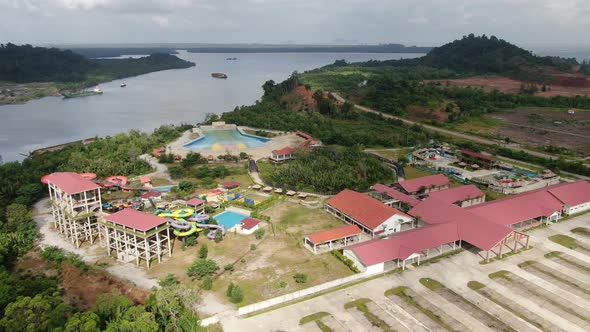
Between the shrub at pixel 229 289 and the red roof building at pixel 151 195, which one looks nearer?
the shrub at pixel 229 289

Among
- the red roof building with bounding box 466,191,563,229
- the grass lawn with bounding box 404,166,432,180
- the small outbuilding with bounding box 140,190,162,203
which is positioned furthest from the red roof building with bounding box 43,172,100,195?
the grass lawn with bounding box 404,166,432,180

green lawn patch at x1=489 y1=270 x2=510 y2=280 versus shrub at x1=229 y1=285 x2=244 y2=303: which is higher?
shrub at x1=229 y1=285 x2=244 y2=303

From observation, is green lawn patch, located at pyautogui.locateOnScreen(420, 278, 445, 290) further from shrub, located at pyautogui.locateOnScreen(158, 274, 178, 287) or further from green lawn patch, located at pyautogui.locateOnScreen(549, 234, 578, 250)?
shrub, located at pyautogui.locateOnScreen(158, 274, 178, 287)

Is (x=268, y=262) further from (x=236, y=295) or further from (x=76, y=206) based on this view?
(x=76, y=206)

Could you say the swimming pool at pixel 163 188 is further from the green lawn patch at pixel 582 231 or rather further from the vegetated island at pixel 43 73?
the vegetated island at pixel 43 73

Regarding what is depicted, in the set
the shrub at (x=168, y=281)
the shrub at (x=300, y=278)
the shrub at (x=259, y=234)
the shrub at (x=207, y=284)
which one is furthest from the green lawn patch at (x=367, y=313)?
the shrub at (x=168, y=281)
